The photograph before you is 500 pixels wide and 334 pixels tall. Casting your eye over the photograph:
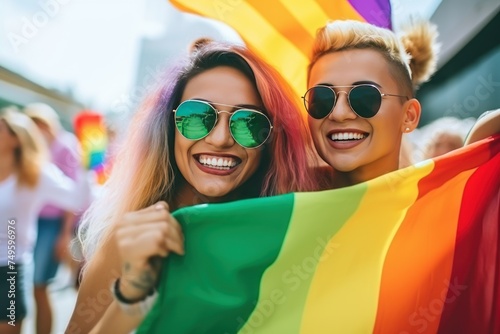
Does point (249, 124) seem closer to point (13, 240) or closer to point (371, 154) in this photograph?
point (371, 154)

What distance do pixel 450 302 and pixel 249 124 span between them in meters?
0.87

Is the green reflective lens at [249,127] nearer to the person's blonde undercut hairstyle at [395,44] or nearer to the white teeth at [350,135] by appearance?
the white teeth at [350,135]

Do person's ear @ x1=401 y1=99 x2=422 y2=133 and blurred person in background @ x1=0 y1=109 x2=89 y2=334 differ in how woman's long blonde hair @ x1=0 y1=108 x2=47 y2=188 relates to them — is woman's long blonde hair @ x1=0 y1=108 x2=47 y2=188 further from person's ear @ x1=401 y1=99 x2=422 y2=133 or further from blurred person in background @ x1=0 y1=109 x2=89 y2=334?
person's ear @ x1=401 y1=99 x2=422 y2=133

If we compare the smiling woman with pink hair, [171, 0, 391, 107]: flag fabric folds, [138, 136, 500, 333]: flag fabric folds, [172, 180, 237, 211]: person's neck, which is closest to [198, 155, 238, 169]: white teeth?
the smiling woman with pink hair

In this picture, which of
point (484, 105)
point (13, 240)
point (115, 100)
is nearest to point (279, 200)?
point (115, 100)

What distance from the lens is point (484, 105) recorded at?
3641 mm

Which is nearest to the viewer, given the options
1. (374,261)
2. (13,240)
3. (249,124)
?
(374,261)

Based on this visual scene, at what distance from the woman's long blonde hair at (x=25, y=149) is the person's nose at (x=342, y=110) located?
155 cm

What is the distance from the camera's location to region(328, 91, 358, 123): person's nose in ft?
5.45

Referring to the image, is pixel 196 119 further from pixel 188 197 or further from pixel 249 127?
pixel 188 197

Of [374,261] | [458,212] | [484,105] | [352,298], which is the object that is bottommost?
[352,298]

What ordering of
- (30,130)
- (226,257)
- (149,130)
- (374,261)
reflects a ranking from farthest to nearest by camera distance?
(30,130) < (149,130) < (374,261) < (226,257)

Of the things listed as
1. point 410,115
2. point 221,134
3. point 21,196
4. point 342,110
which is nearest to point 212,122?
point 221,134

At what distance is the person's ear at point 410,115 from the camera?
71.0 inches
